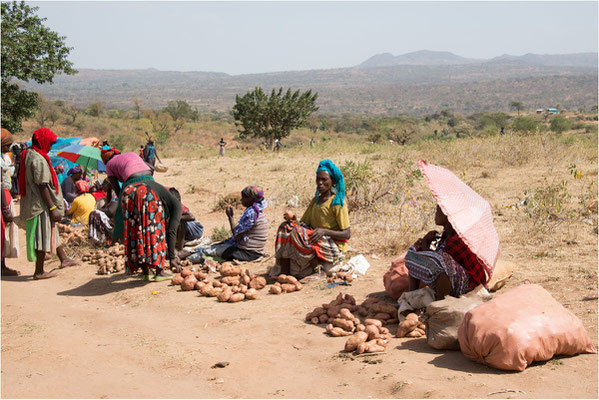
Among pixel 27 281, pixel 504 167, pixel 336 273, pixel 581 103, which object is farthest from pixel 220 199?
pixel 581 103

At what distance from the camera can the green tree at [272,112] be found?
3059 cm

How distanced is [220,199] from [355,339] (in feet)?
22.3

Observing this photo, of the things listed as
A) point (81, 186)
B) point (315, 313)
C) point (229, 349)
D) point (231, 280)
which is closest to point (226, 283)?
point (231, 280)

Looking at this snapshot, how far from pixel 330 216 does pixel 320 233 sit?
224mm

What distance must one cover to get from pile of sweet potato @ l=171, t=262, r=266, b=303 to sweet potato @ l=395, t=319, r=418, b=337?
1703mm

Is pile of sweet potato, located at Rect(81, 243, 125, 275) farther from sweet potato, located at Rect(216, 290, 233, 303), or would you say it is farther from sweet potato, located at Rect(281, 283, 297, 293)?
sweet potato, located at Rect(281, 283, 297, 293)

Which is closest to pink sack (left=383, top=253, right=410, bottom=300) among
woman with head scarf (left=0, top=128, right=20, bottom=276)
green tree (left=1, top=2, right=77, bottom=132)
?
woman with head scarf (left=0, top=128, right=20, bottom=276)

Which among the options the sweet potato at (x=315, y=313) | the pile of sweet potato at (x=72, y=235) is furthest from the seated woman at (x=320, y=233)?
the pile of sweet potato at (x=72, y=235)

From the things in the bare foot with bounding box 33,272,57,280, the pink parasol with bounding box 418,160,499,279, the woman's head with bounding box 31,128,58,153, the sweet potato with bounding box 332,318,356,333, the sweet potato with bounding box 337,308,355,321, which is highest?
the woman's head with bounding box 31,128,58,153

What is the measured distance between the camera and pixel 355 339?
423 cm

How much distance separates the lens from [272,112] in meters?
30.7

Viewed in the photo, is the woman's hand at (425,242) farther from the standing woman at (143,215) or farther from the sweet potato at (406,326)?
the standing woman at (143,215)

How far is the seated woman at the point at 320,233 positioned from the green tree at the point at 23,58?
579 inches

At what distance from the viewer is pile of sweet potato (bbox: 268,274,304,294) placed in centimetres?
585
